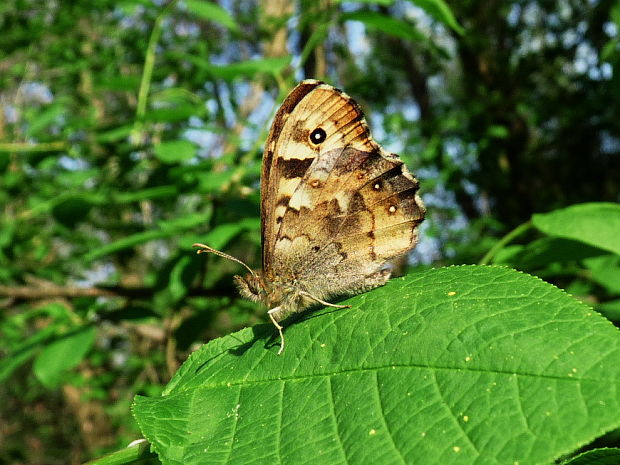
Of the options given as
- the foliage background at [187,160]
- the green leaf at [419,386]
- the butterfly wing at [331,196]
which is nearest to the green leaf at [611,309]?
the foliage background at [187,160]

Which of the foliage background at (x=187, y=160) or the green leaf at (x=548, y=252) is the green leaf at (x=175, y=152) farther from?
the green leaf at (x=548, y=252)

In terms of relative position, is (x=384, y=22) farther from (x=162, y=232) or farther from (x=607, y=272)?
(x=607, y=272)

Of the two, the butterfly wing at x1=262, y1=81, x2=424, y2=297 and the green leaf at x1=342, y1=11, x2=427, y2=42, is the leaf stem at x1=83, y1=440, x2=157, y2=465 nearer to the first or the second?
the butterfly wing at x1=262, y1=81, x2=424, y2=297

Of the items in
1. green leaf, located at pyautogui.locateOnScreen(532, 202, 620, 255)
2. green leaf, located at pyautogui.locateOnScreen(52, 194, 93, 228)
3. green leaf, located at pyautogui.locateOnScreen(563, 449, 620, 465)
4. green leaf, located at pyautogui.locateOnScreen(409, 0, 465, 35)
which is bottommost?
green leaf, located at pyautogui.locateOnScreen(563, 449, 620, 465)

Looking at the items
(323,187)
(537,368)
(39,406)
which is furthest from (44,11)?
(39,406)

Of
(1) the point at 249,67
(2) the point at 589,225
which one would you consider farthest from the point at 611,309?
(1) the point at 249,67

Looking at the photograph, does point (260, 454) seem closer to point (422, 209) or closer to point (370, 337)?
point (370, 337)

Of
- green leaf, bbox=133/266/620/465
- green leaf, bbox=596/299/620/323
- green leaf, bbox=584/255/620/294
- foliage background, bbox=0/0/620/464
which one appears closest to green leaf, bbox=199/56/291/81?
foliage background, bbox=0/0/620/464
